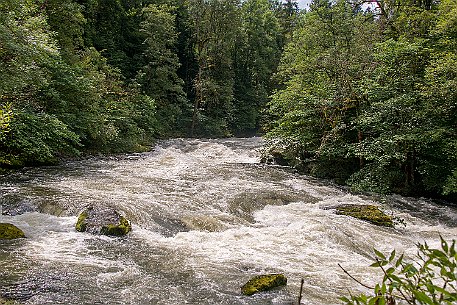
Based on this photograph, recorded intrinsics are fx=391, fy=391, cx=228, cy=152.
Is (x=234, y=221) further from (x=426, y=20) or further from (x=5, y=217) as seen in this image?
(x=426, y=20)

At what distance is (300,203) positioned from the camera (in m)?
10.9

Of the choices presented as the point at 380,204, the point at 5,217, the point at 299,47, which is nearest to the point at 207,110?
the point at 299,47

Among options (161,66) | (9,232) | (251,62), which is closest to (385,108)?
(9,232)

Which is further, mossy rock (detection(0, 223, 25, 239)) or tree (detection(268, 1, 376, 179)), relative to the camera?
tree (detection(268, 1, 376, 179))

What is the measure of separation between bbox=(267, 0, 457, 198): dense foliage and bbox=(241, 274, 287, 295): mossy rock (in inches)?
281

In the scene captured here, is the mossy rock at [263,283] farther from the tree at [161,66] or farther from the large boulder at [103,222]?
the tree at [161,66]

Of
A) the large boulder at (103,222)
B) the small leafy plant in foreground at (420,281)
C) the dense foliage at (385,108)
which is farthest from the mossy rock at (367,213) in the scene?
the small leafy plant in foreground at (420,281)

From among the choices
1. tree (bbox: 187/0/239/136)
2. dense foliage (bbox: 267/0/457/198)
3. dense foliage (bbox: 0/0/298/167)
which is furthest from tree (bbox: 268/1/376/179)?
tree (bbox: 187/0/239/136)

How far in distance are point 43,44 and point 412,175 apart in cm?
1180

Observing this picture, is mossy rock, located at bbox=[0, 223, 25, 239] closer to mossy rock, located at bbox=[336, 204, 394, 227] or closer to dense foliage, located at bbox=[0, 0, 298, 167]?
dense foliage, located at bbox=[0, 0, 298, 167]

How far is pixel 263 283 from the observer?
18.2 ft

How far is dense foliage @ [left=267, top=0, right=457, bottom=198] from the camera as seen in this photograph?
37.5 ft

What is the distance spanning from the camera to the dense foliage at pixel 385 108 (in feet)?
37.5

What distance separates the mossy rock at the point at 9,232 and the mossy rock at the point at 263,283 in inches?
165
